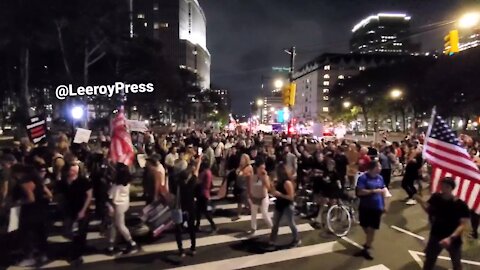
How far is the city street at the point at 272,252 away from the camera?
786 cm

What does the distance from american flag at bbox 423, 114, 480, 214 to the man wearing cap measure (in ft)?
1.33

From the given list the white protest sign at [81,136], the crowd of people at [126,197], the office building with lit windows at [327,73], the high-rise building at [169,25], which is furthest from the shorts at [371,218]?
the office building with lit windows at [327,73]

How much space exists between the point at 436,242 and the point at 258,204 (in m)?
4.21

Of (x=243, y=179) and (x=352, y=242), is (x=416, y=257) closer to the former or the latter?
(x=352, y=242)

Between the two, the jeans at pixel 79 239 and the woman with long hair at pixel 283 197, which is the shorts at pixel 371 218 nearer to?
the woman with long hair at pixel 283 197

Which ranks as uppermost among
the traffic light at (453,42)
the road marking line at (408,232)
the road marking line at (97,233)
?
the traffic light at (453,42)

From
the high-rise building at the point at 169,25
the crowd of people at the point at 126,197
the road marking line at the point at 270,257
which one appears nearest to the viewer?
the crowd of people at the point at 126,197

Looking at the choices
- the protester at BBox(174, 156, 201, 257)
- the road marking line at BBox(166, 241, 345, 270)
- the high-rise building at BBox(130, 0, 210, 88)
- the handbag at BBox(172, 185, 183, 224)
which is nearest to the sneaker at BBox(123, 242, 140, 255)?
the protester at BBox(174, 156, 201, 257)

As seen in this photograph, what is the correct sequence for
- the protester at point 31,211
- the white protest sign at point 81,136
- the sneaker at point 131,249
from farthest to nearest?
1. the white protest sign at point 81,136
2. the sneaker at point 131,249
3. the protester at point 31,211

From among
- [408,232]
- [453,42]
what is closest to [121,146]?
[408,232]

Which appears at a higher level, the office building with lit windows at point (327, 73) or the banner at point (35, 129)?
the office building with lit windows at point (327, 73)

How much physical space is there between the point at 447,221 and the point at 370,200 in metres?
2.17

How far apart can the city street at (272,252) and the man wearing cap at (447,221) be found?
157 centimetres

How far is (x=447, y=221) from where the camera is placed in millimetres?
6180
